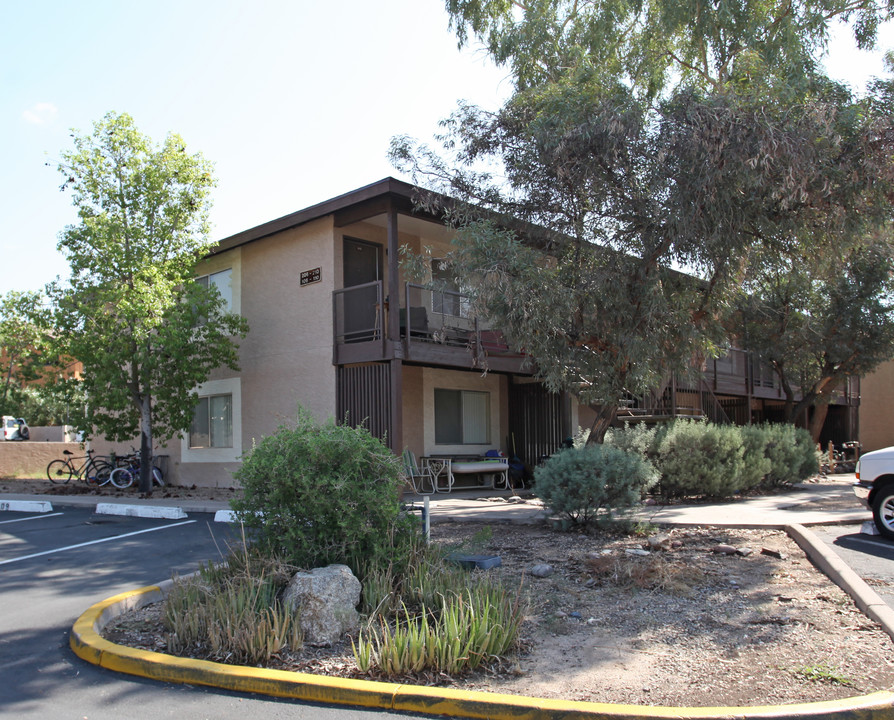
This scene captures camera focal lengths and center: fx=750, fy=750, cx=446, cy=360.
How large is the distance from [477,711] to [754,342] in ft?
67.9

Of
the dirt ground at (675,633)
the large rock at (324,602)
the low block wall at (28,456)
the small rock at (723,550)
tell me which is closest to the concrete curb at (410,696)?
the dirt ground at (675,633)

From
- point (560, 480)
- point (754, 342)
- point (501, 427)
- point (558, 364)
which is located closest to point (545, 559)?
point (560, 480)

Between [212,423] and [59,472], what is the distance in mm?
5408

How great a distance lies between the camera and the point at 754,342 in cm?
2250

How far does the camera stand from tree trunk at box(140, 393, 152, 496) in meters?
15.9

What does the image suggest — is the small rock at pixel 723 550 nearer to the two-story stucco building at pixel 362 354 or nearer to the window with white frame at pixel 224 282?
the two-story stucco building at pixel 362 354

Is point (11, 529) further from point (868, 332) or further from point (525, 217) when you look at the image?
point (868, 332)

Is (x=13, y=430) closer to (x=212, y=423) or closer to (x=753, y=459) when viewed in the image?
(x=212, y=423)

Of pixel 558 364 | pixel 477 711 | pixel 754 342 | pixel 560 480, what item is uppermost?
pixel 754 342

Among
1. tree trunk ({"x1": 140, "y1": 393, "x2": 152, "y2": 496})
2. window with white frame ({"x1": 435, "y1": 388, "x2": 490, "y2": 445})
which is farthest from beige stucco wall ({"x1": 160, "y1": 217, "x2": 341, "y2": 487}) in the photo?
window with white frame ({"x1": 435, "y1": 388, "x2": 490, "y2": 445})

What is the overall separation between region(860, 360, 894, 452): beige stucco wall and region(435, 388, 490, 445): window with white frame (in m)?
24.3

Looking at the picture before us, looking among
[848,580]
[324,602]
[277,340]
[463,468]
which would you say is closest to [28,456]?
[277,340]

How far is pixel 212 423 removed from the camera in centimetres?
1761

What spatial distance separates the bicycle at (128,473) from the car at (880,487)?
47.9 ft
